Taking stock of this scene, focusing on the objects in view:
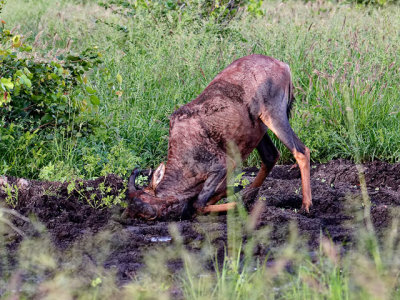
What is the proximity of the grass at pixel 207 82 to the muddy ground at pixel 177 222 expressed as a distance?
15.2 inches

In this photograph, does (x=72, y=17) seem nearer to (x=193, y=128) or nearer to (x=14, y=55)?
(x=14, y=55)

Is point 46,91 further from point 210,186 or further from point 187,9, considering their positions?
point 187,9

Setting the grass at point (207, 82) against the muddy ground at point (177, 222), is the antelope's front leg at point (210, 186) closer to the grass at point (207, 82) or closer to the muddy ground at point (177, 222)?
the muddy ground at point (177, 222)

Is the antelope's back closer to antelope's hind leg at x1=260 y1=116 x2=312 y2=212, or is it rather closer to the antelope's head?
antelope's hind leg at x1=260 y1=116 x2=312 y2=212

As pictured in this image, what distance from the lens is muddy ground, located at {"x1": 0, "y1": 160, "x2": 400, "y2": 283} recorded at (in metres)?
4.30

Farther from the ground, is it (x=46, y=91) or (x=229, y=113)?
(x=229, y=113)

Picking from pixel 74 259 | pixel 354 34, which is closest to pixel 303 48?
pixel 354 34

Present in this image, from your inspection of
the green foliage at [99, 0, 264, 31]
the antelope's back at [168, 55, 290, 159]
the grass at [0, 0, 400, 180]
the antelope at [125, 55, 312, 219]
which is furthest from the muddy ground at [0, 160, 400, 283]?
the green foliage at [99, 0, 264, 31]

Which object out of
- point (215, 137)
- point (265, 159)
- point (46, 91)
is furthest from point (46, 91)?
point (265, 159)

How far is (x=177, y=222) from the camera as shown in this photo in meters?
4.93

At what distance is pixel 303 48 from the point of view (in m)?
8.91

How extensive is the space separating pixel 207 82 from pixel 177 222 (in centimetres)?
349

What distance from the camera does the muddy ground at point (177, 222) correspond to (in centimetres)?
430

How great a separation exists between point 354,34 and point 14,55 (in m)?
5.00
